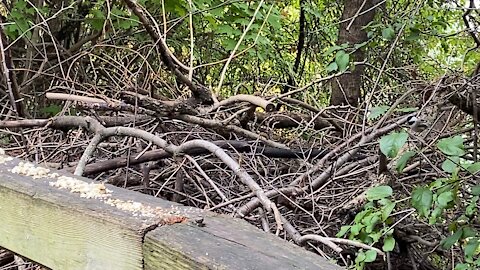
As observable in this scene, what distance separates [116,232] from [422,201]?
803 mm

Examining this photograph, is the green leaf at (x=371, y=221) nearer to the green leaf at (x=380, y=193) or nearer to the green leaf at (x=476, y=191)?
the green leaf at (x=380, y=193)

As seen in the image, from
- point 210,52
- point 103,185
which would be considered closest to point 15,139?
point 103,185

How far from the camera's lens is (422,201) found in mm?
1376

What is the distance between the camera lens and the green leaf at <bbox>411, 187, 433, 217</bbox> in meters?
1.36

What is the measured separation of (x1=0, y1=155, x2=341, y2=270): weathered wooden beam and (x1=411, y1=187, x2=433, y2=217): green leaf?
65 cm

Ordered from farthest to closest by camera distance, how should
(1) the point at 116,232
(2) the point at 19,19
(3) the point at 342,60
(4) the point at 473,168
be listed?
(2) the point at 19,19, (3) the point at 342,60, (4) the point at 473,168, (1) the point at 116,232

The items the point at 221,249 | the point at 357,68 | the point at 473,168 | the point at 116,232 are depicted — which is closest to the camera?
the point at 221,249

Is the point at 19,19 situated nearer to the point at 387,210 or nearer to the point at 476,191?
the point at 387,210

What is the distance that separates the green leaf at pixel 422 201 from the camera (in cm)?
136

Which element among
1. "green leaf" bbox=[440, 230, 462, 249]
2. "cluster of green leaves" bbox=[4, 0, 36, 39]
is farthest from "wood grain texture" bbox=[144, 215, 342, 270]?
"cluster of green leaves" bbox=[4, 0, 36, 39]

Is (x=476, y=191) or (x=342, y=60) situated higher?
(x=342, y=60)

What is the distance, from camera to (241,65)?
461 centimetres

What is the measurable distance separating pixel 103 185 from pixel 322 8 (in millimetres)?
4702

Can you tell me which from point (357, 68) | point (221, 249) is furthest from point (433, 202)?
point (357, 68)
